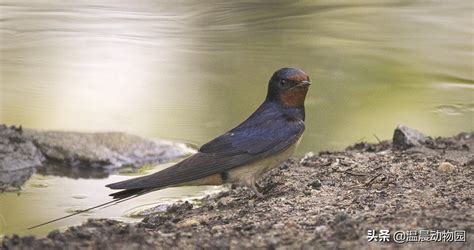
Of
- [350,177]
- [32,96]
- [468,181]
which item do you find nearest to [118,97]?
[32,96]

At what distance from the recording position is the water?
7141 mm

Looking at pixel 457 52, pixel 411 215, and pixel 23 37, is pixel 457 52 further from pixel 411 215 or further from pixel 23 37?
pixel 411 215

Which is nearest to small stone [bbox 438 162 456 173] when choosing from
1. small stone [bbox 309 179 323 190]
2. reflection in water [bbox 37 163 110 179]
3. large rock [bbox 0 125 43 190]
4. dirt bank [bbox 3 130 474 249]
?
dirt bank [bbox 3 130 474 249]

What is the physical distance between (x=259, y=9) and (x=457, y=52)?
2.49 m

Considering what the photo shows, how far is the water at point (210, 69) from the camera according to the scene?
7.14 metres

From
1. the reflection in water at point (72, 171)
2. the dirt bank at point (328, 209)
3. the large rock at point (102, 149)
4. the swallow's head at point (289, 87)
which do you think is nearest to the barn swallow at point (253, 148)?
the swallow's head at point (289, 87)

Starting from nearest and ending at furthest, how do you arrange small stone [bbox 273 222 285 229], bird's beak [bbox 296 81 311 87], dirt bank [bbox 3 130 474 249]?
1. dirt bank [bbox 3 130 474 249]
2. small stone [bbox 273 222 285 229]
3. bird's beak [bbox 296 81 311 87]

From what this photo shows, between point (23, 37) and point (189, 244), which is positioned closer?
point (189, 244)

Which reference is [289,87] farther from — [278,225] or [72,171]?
[72,171]

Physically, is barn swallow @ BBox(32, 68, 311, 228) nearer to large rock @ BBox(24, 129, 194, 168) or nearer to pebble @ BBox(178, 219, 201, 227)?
pebble @ BBox(178, 219, 201, 227)

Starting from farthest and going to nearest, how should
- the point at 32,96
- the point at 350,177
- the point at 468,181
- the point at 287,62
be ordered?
the point at 287,62 → the point at 32,96 → the point at 350,177 → the point at 468,181

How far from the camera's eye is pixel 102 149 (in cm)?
662

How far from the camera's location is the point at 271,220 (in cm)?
446

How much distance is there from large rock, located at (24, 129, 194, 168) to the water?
10.6 inches
